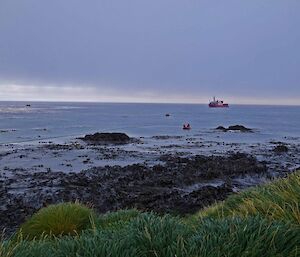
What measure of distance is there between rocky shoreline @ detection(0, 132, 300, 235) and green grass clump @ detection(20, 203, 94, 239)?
600 cm

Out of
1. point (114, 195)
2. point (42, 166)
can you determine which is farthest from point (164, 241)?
point (42, 166)

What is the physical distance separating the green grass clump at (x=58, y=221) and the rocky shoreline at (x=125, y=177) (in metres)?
6.00

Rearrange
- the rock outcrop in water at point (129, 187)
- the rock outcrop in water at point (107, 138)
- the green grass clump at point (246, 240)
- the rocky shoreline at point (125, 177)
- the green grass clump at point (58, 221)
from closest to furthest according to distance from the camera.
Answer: the green grass clump at point (246, 240) < the green grass clump at point (58, 221) < the rock outcrop in water at point (129, 187) < the rocky shoreline at point (125, 177) < the rock outcrop in water at point (107, 138)

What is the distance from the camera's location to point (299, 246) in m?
4.18

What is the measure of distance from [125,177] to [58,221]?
1464 cm

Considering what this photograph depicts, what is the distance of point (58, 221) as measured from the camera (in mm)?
8250

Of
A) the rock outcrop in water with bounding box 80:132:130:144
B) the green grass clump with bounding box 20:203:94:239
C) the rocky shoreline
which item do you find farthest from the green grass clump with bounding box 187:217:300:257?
the rock outcrop in water with bounding box 80:132:130:144

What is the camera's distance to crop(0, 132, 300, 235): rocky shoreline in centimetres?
1734

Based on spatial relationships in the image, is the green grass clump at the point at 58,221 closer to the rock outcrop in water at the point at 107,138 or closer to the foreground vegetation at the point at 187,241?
the foreground vegetation at the point at 187,241

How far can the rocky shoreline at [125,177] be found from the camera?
56.9ft

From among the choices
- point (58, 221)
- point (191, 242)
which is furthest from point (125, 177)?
point (191, 242)

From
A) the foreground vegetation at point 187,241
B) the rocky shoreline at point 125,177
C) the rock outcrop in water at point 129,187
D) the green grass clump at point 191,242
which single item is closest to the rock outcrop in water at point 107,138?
the rocky shoreline at point 125,177

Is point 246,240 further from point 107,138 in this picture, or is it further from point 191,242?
point 107,138

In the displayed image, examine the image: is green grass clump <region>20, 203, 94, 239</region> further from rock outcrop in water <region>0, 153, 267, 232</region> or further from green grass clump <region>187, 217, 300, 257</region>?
rock outcrop in water <region>0, 153, 267, 232</region>
